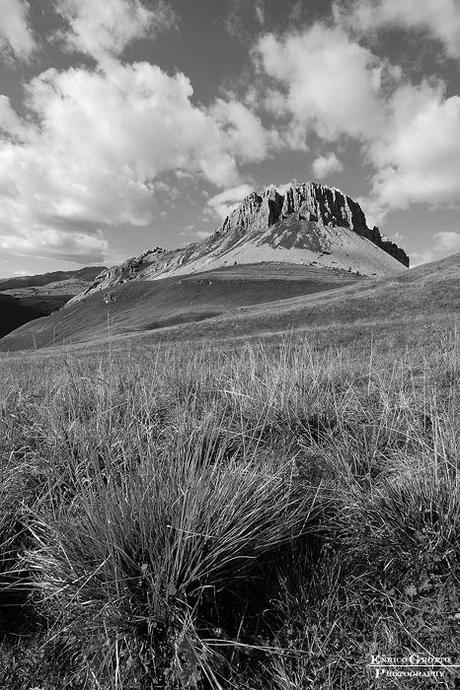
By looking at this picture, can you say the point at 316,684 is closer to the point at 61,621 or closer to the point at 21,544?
the point at 61,621

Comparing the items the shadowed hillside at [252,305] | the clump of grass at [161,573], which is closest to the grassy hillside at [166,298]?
the shadowed hillside at [252,305]

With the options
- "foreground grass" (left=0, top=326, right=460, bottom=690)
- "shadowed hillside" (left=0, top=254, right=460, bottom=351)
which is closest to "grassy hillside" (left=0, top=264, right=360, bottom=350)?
"shadowed hillside" (left=0, top=254, right=460, bottom=351)

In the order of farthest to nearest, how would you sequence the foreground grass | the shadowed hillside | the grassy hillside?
the grassy hillside, the shadowed hillside, the foreground grass

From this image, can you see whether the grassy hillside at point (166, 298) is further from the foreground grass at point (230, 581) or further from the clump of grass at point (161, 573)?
the clump of grass at point (161, 573)

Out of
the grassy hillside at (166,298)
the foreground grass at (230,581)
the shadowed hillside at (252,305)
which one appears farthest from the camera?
the grassy hillside at (166,298)

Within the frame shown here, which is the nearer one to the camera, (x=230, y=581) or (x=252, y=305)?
(x=230, y=581)

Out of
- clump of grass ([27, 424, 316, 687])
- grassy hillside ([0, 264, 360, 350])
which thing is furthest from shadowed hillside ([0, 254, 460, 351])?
clump of grass ([27, 424, 316, 687])

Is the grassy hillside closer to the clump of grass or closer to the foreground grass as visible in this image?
the foreground grass

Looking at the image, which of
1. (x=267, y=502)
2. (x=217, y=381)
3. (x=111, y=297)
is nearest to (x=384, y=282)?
(x=217, y=381)

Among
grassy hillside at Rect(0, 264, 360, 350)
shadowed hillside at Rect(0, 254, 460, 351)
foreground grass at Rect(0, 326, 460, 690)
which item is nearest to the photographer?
foreground grass at Rect(0, 326, 460, 690)

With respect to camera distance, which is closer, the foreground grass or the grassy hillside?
the foreground grass

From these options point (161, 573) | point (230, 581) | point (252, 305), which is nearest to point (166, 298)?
point (252, 305)

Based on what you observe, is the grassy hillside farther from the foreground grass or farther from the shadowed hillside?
the foreground grass

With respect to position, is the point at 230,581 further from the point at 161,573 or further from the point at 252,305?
the point at 252,305
